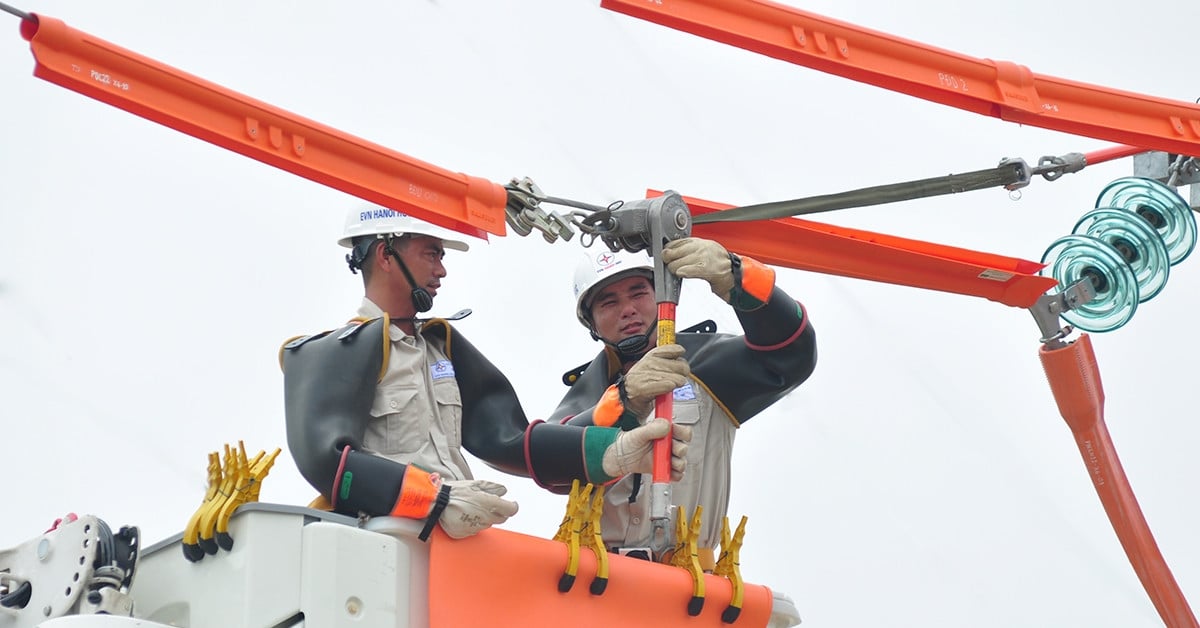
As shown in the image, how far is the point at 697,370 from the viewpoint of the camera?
9.55m

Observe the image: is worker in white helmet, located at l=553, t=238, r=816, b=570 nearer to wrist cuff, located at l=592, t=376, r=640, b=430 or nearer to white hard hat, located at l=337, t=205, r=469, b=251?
wrist cuff, located at l=592, t=376, r=640, b=430

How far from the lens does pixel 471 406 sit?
879cm

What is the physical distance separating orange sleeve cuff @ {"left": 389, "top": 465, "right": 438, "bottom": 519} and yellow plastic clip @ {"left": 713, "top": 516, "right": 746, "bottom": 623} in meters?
1.81

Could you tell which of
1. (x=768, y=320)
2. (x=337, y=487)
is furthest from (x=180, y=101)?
(x=768, y=320)

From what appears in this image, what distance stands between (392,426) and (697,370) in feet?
7.18

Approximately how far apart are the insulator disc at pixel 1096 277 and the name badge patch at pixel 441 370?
349cm

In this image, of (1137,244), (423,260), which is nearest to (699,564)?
(423,260)

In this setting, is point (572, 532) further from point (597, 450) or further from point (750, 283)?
point (750, 283)

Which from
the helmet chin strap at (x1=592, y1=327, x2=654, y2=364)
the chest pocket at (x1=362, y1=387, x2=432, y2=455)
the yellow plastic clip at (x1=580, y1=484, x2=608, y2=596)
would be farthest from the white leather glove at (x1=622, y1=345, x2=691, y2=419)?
the helmet chin strap at (x1=592, y1=327, x2=654, y2=364)

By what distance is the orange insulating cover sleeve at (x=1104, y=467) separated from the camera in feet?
32.2

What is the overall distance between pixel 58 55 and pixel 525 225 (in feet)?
7.28

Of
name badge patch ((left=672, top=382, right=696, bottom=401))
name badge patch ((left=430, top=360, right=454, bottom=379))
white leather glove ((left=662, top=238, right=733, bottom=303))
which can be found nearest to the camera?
white leather glove ((left=662, top=238, right=733, bottom=303))

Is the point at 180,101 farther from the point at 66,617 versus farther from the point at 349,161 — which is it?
the point at 66,617

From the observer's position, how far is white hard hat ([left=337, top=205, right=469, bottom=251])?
28.2ft
